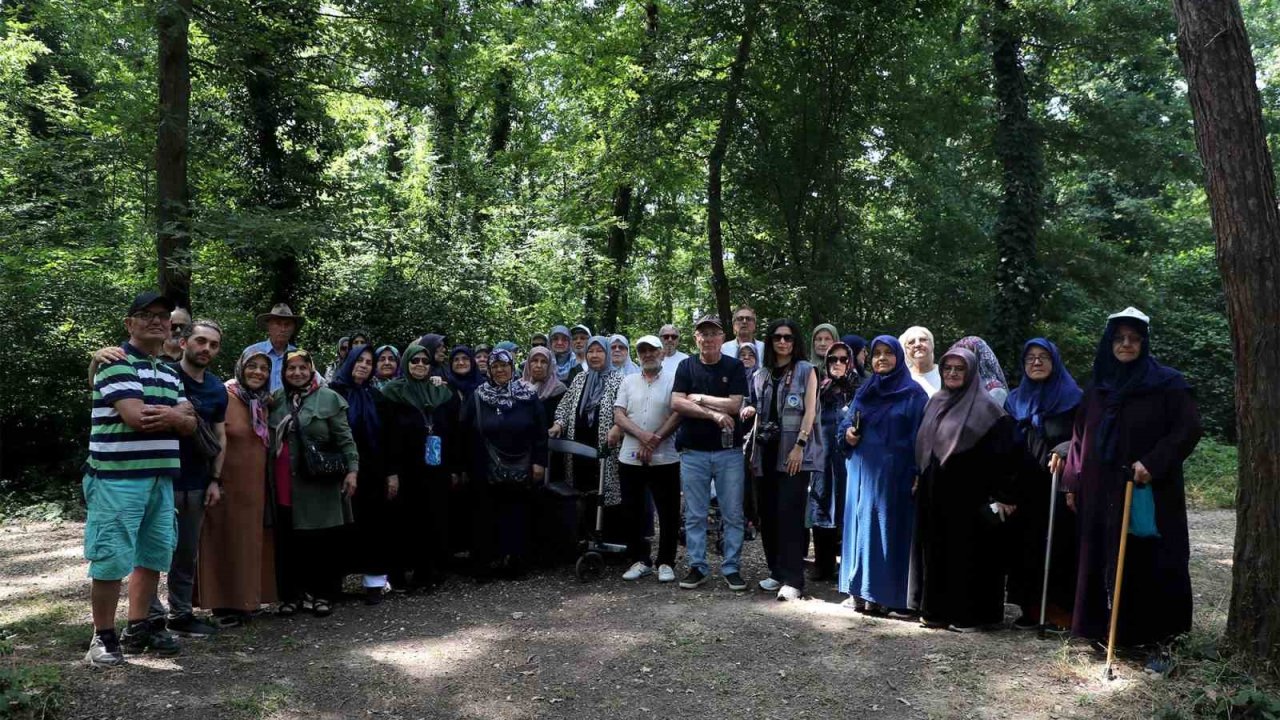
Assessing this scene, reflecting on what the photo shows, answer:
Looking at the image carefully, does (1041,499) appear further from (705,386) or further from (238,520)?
(238,520)

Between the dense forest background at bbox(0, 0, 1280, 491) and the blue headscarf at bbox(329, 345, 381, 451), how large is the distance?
4.69 metres

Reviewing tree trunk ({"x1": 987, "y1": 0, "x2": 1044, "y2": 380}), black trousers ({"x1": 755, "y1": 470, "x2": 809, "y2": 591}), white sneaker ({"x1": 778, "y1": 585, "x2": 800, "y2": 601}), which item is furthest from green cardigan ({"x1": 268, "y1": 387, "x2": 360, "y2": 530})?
tree trunk ({"x1": 987, "y1": 0, "x2": 1044, "y2": 380})

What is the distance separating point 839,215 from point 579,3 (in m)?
6.74

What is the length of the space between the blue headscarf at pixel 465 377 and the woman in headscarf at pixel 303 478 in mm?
1267

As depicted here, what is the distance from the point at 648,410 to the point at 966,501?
2.48 metres

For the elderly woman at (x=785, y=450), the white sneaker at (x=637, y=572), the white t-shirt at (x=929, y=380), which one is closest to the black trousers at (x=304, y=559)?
the white sneaker at (x=637, y=572)

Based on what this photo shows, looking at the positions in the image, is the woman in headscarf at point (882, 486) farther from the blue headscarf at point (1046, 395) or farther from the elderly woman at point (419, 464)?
the elderly woman at point (419, 464)

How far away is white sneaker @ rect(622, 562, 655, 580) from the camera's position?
671cm

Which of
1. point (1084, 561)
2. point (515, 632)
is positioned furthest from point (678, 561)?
point (1084, 561)

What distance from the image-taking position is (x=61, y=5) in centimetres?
1037

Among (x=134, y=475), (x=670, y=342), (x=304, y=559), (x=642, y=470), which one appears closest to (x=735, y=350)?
(x=670, y=342)

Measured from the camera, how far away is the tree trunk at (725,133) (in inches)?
483

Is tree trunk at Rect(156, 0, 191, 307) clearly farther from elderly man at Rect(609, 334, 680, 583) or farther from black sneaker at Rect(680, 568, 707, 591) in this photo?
black sneaker at Rect(680, 568, 707, 591)

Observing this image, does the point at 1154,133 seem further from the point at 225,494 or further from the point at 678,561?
the point at 225,494
